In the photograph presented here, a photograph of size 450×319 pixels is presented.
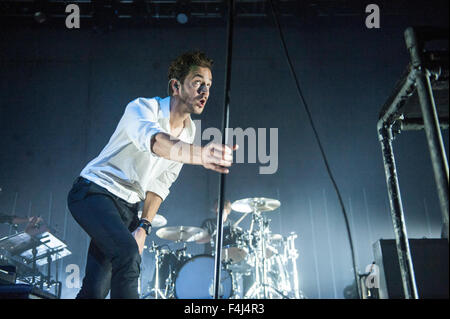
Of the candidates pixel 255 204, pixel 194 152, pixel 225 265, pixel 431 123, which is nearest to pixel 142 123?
pixel 194 152

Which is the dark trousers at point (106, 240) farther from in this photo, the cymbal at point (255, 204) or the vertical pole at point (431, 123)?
the cymbal at point (255, 204)

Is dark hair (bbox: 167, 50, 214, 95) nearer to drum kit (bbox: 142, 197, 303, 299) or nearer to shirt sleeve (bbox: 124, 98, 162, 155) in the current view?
shirt sleeve (bbox: 124, 98, 162, 155)

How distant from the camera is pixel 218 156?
39.6 inches

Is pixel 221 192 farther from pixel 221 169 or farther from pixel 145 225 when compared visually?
pixel 145 225

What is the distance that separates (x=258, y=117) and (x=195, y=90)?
532 centimetres

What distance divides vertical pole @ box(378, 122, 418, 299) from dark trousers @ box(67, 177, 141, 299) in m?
0.92

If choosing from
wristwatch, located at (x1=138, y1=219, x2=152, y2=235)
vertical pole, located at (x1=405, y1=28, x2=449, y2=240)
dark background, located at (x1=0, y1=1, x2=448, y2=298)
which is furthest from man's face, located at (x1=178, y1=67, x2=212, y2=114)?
dark background, located at (x1=0, y1=1, x2=448, y2=298)

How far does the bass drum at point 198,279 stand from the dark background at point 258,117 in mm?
2102

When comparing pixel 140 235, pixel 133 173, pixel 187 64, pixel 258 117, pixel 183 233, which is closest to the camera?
pixel 133 173

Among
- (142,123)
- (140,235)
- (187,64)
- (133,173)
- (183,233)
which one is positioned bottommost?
(140,235)

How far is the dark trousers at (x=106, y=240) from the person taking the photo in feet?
4.24

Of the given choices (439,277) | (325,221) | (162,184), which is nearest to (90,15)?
(325,221)

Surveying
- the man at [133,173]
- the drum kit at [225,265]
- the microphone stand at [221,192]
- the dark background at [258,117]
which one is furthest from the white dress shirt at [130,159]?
the dark background at [258,117]
